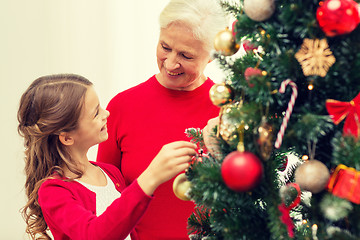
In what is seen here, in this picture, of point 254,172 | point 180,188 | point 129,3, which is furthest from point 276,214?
point 129,3

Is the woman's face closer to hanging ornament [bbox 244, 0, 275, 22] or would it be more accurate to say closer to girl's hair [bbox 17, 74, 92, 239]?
girl's hair [bbox 17, 74, 92, 239]

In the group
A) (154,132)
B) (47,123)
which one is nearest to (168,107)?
(154,132)

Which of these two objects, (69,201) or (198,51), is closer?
(69,201)

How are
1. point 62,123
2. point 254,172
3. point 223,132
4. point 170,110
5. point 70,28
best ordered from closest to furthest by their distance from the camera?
point 254,172, point 223,132, point 62,123, point 170,110, point 70,28

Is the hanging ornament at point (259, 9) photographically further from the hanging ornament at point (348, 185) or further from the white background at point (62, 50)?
the white background at point (62, 50)

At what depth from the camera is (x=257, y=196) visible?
31.7 inches

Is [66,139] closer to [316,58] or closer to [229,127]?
[229,127]

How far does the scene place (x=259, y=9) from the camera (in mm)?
709

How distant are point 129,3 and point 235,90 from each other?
1710mm

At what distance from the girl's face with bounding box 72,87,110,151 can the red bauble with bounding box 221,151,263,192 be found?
1.98 ft

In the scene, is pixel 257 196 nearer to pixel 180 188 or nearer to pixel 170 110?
pixel 180 188

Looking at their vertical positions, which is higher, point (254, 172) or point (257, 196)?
point (254, 172)

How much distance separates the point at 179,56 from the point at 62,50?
1320mm

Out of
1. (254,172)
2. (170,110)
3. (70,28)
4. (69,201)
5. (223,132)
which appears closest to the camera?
(254,172)
